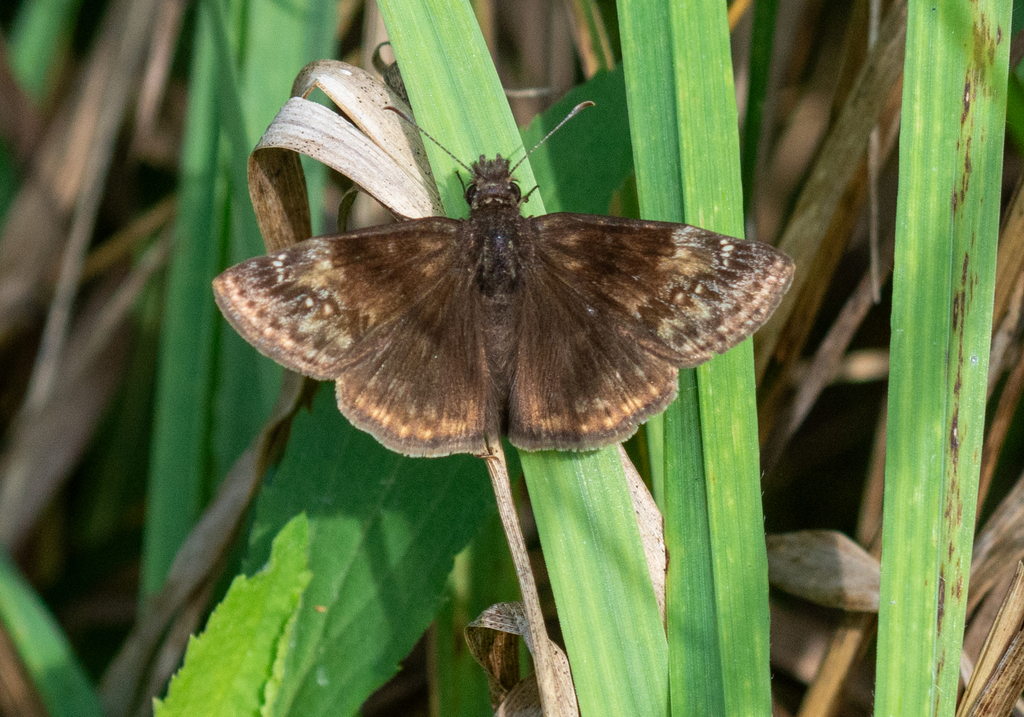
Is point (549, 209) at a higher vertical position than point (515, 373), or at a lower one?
higher

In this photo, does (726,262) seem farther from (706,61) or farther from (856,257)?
(856,257)

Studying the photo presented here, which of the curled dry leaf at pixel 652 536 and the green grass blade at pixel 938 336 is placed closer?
the green grass blade at pixel 938 336

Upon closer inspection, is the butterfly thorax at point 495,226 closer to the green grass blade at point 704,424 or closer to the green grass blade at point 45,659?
the green grass blade at point 704,424

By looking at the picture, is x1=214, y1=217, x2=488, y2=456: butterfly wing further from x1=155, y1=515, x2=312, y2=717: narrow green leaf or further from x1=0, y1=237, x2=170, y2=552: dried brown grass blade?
x1=0, y1=237, x2=170, y2=552: dried brown grass blade

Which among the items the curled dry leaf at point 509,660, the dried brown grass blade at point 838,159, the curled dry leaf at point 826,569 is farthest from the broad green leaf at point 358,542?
the dried brown grass blade at point 838,159

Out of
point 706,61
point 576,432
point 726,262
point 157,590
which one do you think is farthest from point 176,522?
point 706,61
